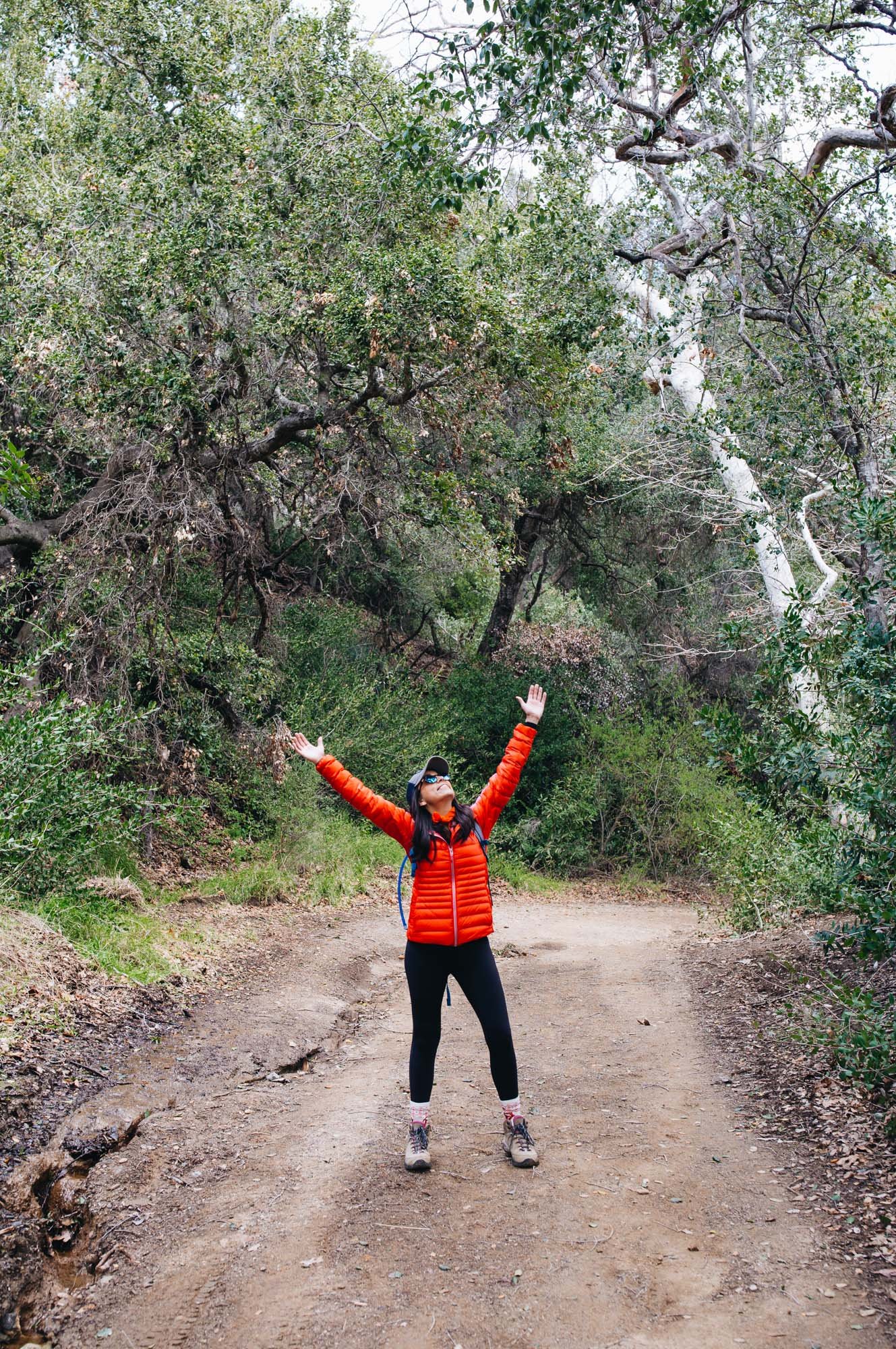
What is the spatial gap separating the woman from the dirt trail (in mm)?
254

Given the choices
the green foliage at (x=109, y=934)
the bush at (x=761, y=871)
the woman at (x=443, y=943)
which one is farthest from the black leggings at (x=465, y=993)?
the bush at (x=761, y=871)

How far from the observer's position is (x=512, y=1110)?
14.6 ft

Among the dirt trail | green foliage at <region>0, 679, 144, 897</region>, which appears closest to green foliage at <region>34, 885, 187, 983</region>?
green foliage at <region>0, 679, 144, 897</region>

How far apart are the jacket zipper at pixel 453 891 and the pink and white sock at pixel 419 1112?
2.41 feet

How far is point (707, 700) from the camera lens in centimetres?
1981

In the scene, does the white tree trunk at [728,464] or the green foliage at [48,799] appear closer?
the green foliage at [48,799]

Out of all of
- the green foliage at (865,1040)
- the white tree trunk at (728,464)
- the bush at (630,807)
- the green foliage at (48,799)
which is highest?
the white tree trunk at (728,464)

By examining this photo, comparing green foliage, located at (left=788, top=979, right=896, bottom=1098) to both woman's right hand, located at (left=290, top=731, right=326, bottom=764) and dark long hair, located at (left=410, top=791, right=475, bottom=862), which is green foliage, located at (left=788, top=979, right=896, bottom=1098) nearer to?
dark long hair, located at (left=410, top=791, right=475, bottom=862)

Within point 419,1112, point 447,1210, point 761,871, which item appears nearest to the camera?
point 447,1210

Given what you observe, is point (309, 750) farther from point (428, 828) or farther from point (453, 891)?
point (453, 891)

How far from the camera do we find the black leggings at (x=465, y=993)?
442cm

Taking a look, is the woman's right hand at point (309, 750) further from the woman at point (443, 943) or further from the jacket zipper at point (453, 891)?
the jacket zipper at point (453, 891)

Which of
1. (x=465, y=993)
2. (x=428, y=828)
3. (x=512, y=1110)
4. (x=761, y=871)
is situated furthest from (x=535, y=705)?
(x=761, y=871)

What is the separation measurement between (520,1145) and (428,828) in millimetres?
1405
